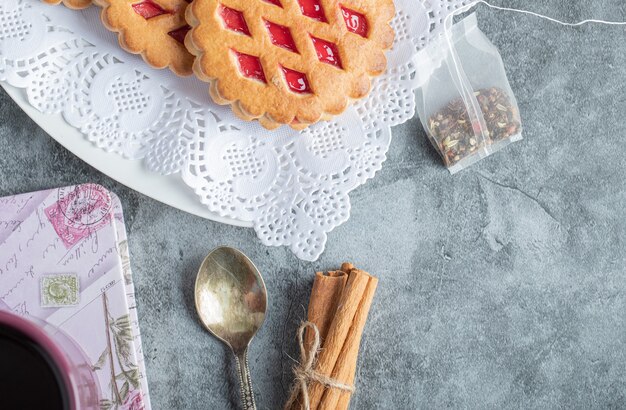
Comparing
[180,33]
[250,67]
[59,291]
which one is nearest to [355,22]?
[250,67]

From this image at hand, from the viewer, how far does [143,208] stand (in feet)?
4.55

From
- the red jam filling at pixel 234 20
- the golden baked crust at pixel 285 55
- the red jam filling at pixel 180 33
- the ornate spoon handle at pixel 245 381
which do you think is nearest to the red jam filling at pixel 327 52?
the golden baked crust at pixel 285 55

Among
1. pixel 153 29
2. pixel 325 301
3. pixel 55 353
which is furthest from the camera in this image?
pixel 325 301

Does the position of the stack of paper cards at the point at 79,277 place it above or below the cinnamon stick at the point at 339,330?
above

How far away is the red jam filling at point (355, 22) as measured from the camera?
1.29m

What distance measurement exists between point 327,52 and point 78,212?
0.52m

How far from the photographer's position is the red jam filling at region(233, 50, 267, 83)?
1269 millimetres

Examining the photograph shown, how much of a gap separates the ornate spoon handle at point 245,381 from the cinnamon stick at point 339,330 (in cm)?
11

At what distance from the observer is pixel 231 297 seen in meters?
1.38

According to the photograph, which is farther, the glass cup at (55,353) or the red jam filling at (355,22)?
the red jam filling at (355,22)

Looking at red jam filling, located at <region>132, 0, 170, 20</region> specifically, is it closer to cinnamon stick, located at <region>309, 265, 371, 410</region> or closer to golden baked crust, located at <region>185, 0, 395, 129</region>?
golden baked crust, located at <region>185, 0, 395, 129</region>

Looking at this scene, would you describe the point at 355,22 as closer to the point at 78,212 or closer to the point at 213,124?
the point at 213,124

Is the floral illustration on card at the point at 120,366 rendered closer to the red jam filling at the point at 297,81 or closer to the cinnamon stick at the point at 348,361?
the cinnamon stick at the point at 348,361

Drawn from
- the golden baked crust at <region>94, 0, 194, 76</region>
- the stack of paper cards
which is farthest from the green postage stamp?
the golden baked crust at <region>94, 0, 194, 76</region>
